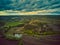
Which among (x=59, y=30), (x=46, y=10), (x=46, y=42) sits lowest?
(x=46, y=42)

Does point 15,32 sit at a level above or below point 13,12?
below

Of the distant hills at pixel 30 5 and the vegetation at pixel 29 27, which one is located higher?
the distant hills at pixel 30 5

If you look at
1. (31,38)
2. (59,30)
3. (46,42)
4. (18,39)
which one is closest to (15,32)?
(18,39)

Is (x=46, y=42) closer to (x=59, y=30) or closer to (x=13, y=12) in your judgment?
(x=59, y=30)

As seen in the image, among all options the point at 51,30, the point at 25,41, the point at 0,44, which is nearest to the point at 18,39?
the point at 25,41

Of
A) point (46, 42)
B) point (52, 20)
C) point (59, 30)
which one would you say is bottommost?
point (46, 42)

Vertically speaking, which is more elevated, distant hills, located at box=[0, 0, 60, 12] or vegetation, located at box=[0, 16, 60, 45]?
distant hills, located at box=[0, 0, 60, 12]

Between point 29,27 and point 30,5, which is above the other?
point 30,5

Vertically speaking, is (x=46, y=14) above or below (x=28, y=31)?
above

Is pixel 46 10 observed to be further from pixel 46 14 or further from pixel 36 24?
pixel 36 24
